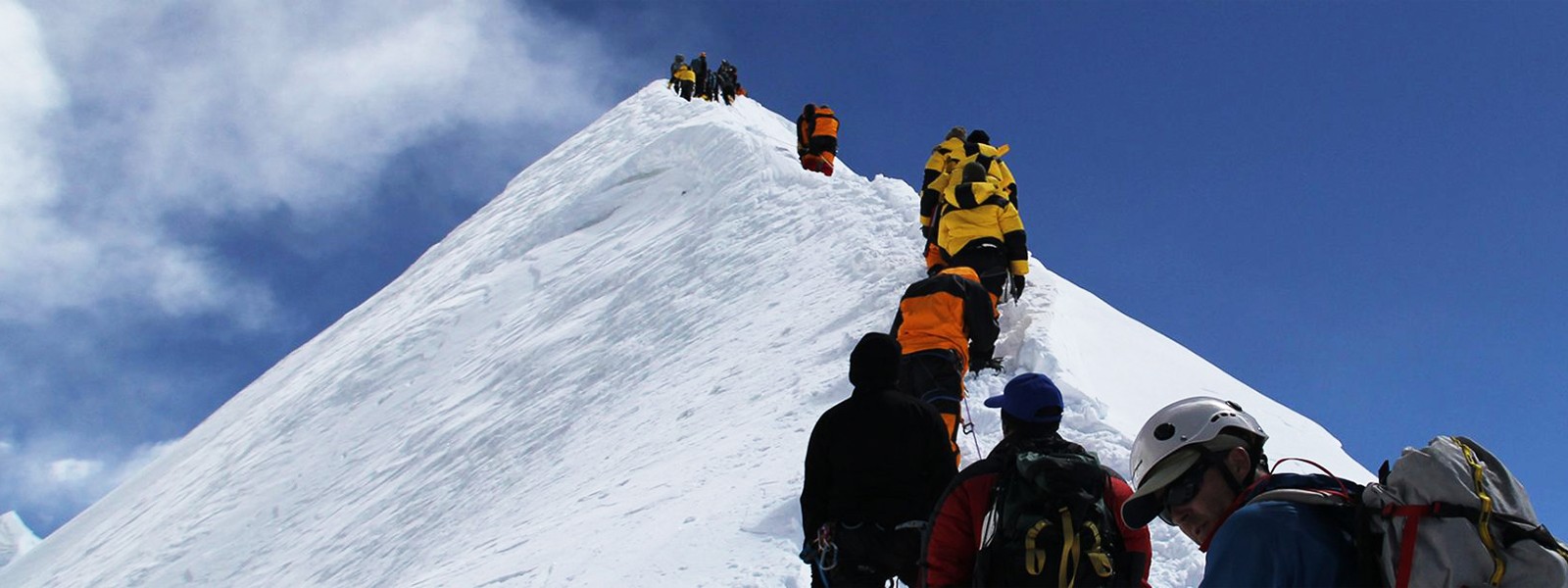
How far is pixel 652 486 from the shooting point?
838 centimetres

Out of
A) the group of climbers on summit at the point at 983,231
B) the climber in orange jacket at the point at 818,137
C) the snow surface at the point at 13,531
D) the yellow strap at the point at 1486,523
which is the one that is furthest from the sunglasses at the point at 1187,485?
the snow surface at the point at 13,531

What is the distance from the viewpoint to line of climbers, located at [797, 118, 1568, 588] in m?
2.00

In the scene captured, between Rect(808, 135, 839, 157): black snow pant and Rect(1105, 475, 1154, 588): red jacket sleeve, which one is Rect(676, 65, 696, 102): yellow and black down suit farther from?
Rect(1105, 475, 1154, 588): red jacket sleeve

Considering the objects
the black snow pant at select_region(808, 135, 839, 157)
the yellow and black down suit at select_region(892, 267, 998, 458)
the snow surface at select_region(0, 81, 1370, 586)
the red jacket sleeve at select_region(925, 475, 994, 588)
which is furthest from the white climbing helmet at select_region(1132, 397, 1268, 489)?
the black snow pant at select_region(808, 135, 839, 157)

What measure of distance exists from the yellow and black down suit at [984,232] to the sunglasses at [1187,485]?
6499 mm

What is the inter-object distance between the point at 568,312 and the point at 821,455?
1293 cm

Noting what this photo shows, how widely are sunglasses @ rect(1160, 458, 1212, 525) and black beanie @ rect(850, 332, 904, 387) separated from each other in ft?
7.05

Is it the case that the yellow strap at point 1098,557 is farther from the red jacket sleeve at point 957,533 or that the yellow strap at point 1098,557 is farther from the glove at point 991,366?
the glove at point 991,366

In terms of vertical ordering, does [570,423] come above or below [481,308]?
below

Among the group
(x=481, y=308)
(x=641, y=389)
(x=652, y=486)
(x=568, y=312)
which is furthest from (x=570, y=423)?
(x=481, y=308)

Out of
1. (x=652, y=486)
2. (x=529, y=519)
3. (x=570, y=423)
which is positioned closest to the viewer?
(x=652, y=486)

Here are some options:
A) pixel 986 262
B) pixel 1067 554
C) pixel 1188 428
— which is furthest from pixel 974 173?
pixel 1188 428

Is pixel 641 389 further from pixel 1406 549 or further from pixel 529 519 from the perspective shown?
pixel 1406 549

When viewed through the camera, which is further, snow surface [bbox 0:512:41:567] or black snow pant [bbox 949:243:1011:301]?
snow surface [bbox 0:512:41:567]
